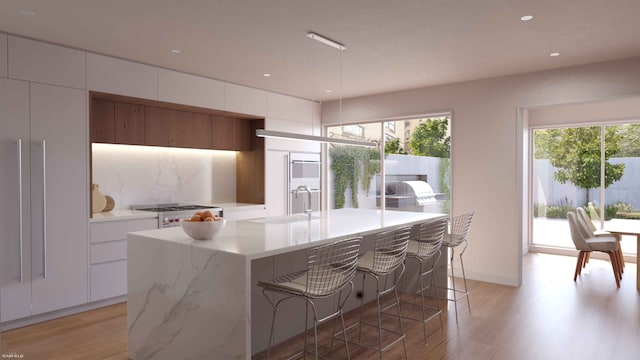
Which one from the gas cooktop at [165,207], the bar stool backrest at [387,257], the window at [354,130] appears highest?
the window at [354,130]

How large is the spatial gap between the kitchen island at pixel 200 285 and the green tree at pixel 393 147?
10.7ft

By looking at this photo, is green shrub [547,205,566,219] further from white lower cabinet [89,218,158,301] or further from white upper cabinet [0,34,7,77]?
white upper cabinet [0,34,7,77]

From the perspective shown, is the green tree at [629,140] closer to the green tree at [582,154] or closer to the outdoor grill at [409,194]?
the green tree at [582,154]

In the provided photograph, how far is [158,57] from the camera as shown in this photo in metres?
4.45

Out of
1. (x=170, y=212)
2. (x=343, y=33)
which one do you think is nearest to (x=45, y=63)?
(x=170, y=212)

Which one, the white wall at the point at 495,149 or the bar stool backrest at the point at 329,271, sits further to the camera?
the white wall at the point at 495,149

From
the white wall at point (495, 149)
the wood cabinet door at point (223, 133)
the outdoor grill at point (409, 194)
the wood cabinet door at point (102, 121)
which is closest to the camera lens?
the wood cabinet door at point (102, 121)

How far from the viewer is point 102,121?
15.5 ft

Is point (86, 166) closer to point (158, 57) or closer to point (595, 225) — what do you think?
point (158, 57)

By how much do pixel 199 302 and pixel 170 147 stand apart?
3.27 m

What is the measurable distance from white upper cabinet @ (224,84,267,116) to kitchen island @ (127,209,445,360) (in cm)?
266

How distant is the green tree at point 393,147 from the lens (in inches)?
257

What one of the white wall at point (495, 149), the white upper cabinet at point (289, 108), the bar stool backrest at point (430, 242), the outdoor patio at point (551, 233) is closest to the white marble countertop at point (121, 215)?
the white upper cabinet at point (289, 108)

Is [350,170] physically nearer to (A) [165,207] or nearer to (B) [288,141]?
(B) [288,141]
